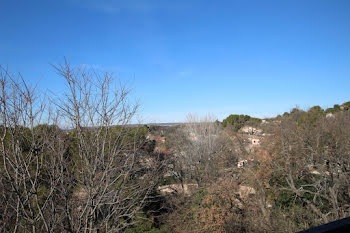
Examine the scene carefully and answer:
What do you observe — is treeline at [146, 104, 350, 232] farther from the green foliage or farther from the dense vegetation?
the green foliage

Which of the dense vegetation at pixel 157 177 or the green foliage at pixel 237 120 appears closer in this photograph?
the dense vegetation at pixel 157 177

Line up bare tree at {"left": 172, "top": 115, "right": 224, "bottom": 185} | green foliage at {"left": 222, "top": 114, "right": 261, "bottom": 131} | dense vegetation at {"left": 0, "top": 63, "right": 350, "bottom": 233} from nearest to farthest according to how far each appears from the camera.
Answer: dense vegetation at {"left": 0, "top": 63, "right": 350, "bottom": 233} → bare tree at {"left": 172, "top": 115, "right": 224, "bottom": 185} → green foliage at {"left": 222, "top": 114, "right": 261, "bottom": 131}

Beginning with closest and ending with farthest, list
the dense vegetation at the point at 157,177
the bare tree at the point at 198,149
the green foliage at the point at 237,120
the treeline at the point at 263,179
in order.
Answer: the dense vegetation at the point at 157,177 < the treeline at the point at 263,179 < the bare tree at the point at 198,149 < the green foliage at the point at 237,120

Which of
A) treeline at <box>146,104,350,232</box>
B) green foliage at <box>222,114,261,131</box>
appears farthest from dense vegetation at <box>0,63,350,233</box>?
green foliage at <box>222,114,261,131</box>

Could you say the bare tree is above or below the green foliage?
below

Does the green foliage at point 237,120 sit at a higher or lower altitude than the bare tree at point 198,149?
higher

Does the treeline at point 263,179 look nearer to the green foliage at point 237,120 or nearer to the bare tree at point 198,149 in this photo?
the bare tree at point 198,149

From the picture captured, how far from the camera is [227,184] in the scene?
1112 cm

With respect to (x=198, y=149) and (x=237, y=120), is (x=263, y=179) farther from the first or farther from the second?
(x=237, y=120)

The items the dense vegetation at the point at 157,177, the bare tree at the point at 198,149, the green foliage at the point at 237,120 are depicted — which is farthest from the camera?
the green foliage at the point at 237,120

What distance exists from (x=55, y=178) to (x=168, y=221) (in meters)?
8.47

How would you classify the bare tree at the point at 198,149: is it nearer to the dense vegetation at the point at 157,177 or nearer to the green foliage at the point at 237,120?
the dense vegetation at the point at 157,177

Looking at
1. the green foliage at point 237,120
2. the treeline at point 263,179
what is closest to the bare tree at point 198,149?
the treeline at point 263,179

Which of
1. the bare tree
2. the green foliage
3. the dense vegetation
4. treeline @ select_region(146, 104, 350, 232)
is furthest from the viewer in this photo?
the green foliage
